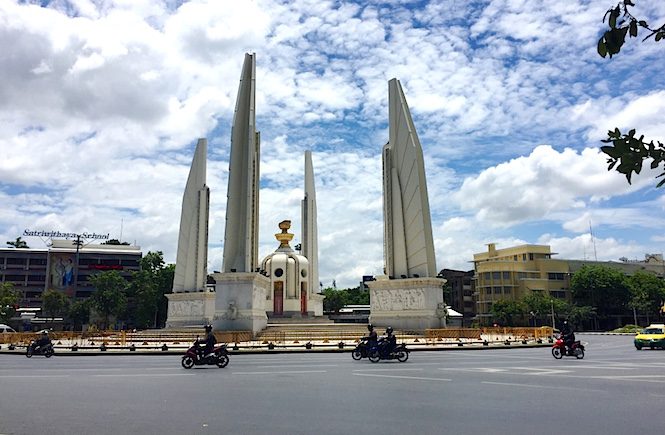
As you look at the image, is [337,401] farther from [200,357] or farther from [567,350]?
[567,350]

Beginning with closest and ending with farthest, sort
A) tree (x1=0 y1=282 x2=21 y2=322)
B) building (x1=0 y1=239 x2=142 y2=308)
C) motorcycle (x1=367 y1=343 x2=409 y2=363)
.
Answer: motorcycle (x1=367 y1=343 x2=409 y2=363) < tree (x1=0 y1=282 x2=21 y2=322) < building (x1=0 y1=239 x2=142 y2=308)

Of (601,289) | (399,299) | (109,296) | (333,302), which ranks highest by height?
(601,289)

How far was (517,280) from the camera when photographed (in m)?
67.9

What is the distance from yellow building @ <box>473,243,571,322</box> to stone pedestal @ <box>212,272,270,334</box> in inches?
1711

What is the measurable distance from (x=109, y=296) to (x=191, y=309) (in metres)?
16.7

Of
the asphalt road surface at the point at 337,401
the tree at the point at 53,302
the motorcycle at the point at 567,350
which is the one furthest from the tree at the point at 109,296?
the motorcycle at the point at 567,350

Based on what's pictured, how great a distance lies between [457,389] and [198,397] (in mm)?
4868

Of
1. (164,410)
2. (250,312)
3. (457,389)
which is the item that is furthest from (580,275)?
(164,410)

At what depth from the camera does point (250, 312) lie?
3080 cm

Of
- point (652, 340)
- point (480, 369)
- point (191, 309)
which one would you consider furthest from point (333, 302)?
point (480, 369)

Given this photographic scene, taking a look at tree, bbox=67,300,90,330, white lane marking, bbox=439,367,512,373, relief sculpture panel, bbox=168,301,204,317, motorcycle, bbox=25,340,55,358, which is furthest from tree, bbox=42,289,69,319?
white lane marking, bbox=439,367,512,373

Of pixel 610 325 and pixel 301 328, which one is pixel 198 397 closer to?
pixel 301 328

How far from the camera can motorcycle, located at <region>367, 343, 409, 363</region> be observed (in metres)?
17.2

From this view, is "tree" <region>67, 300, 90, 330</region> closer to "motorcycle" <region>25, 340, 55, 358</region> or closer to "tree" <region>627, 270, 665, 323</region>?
"motorcycle" <region>25, 340, 55, 358</region>
